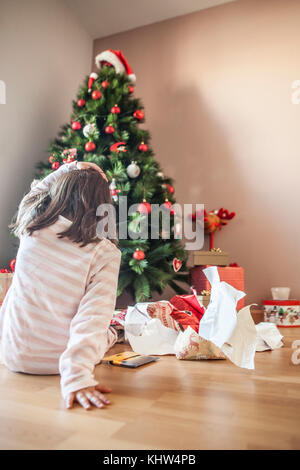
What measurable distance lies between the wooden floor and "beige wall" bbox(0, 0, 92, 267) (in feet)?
4.84

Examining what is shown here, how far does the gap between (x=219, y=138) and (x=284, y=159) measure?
468 millimetres

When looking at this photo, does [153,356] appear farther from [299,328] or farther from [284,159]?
[284,159]

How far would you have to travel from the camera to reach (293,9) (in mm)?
2484

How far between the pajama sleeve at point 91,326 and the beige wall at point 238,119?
1.70 meters

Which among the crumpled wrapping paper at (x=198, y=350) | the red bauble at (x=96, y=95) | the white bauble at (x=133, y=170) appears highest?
the red bauble at (x=96, y=95)

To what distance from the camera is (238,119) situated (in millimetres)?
2527

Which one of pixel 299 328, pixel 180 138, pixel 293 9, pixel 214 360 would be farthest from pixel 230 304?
pixel 293 9

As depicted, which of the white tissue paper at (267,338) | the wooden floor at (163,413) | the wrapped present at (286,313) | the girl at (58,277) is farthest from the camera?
the wrapped present at (286,313)

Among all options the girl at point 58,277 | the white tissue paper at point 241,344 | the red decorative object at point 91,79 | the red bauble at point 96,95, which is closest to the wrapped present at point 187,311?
the white tissue paper at point 241,344

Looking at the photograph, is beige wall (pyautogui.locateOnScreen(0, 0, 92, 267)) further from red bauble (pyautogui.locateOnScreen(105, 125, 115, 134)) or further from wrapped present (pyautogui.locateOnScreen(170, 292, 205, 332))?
wrapped present (pyautogui.locateOnScreen(170, 292, 205, 332))

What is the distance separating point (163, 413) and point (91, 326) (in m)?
0.23

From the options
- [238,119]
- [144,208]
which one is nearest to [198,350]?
[144,208]

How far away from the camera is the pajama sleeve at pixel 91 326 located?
695 mm

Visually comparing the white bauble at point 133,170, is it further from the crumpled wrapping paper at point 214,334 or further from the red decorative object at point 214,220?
the crumpled wrapping paper at point 214,334
